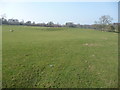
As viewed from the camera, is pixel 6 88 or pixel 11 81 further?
pixel 11 81

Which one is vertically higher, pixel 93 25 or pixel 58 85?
pixel 93 25

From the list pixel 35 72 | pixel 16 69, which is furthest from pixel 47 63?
pixel 16 69

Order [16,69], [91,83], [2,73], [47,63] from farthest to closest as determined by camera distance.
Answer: [47,63] → [16,69] → [2,73] → [91,83]

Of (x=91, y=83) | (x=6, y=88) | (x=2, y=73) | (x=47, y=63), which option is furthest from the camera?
(x=47, y=63)

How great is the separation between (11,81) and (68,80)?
2160 millimetres

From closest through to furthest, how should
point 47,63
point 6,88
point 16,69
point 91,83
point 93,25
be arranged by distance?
point 6,88
point 91,83
point 16,69
point 47,63
point 93,25

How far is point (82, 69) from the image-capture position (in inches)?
203

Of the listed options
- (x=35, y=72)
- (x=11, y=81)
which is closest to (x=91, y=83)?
(x=35, y=72)

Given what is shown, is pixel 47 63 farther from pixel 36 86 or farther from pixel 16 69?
pixel 36 86

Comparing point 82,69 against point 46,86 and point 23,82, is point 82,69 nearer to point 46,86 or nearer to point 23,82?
point 46,86

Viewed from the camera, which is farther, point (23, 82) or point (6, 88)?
point (23, 82)

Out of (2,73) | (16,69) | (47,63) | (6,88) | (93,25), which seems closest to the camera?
(6,88)

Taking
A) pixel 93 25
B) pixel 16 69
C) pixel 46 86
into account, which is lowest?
pixel 46 86

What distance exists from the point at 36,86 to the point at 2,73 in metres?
1.74
